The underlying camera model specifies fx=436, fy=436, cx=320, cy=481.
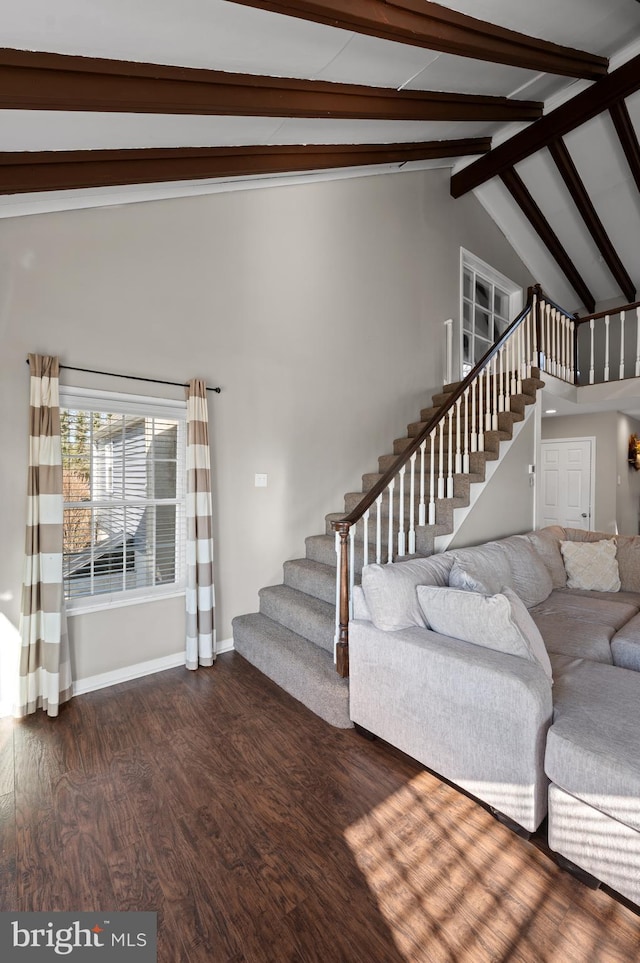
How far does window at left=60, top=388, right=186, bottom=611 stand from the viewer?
2.73 metres

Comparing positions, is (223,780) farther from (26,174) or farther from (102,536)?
(26,174)

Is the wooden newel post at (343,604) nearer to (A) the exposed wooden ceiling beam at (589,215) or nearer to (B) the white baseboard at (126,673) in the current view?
(B) the white baseboard at (126,673)

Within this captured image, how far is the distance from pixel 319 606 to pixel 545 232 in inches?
246

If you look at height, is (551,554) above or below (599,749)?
above

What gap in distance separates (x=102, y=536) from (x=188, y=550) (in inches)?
21.9

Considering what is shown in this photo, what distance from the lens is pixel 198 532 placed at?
305cm

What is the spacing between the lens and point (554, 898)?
55.1 inches

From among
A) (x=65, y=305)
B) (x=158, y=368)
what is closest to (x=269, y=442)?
(x=158, y=368)

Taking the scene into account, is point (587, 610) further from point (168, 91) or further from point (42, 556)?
point (168, 91)

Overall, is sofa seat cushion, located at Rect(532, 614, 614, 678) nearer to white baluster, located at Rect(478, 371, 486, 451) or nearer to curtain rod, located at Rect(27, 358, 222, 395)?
white baluster, located at Rect(478, 371, 486, 451)

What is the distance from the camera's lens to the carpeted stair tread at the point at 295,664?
93.9 inches

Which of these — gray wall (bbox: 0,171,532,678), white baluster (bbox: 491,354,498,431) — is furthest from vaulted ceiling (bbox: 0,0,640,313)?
white baluster (bbox: 491,354,498,431)

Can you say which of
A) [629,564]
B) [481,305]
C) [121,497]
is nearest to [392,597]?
[121,497]

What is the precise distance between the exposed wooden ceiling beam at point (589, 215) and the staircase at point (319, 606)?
9.56 feet
